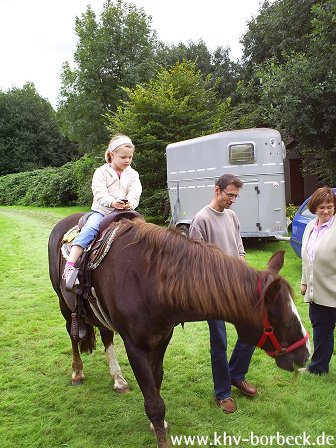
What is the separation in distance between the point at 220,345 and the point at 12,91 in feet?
162

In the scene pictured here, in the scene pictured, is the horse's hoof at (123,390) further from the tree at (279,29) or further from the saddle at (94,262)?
the tree at (279,29)

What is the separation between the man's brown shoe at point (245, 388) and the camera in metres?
3.20

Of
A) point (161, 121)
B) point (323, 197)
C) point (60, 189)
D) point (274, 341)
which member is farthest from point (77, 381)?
point (60, 189)

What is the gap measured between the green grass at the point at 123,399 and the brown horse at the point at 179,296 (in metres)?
0.47

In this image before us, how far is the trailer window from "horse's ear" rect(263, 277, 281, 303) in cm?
742

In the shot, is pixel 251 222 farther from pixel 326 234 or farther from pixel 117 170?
pixel 117 170

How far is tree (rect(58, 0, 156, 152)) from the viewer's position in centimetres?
2050

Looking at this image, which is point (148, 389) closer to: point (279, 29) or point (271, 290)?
point (271, 290)

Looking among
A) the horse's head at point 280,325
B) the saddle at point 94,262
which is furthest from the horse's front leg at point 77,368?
the horse's head at point 280,325

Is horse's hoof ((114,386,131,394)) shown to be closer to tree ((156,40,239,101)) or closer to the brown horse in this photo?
the brown horse

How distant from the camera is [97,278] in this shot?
2.75 metres

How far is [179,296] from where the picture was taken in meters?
2.24

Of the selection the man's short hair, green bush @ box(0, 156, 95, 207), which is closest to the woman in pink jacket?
the man's short hair

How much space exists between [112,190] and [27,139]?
4002 centimetres
